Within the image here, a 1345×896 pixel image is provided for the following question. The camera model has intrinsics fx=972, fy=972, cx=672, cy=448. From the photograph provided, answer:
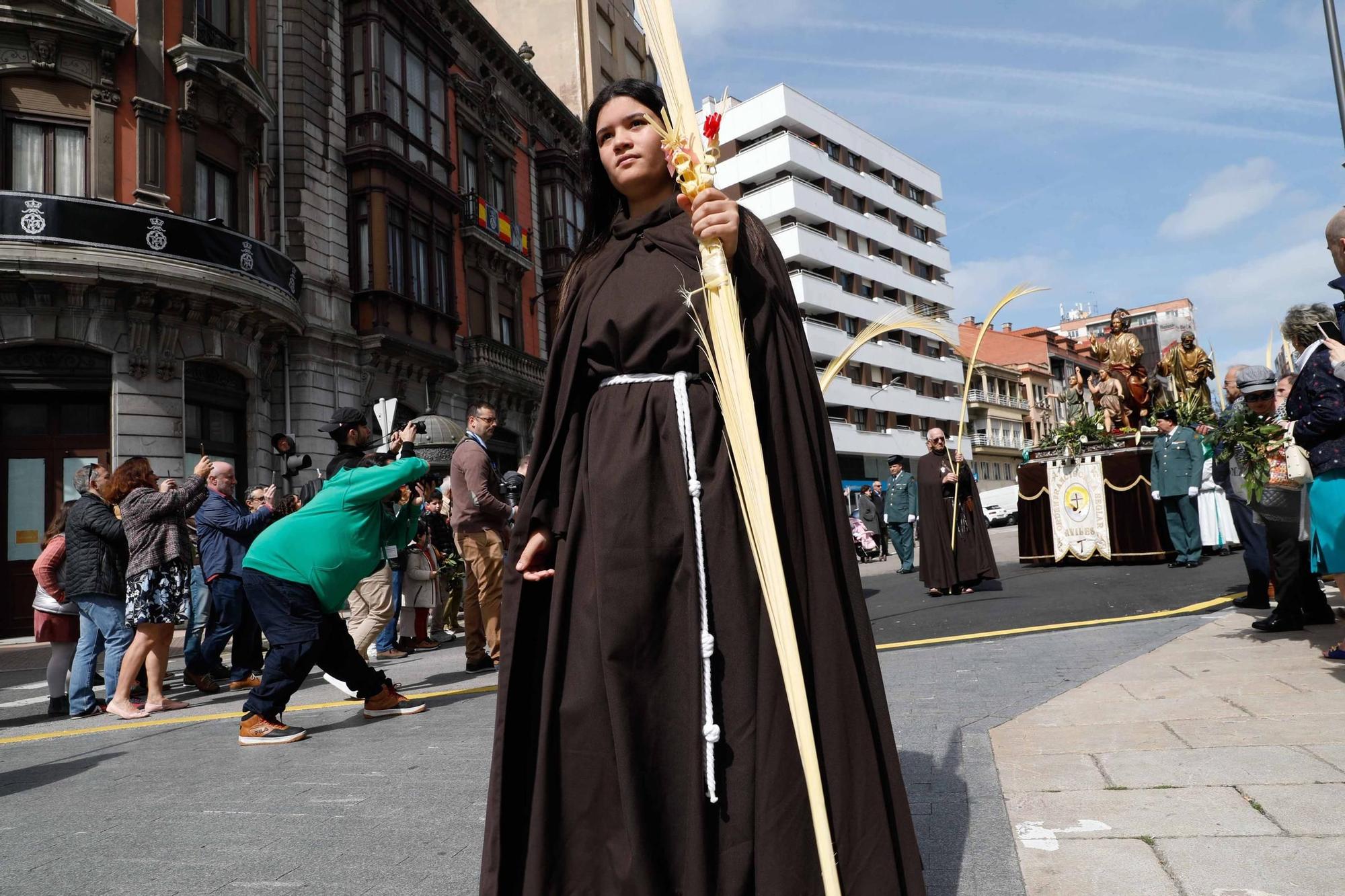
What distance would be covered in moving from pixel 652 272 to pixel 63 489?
1531 cm

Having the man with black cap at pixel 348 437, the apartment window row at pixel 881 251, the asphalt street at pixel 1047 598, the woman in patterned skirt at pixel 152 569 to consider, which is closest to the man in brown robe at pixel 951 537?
the asphalt street at pixel 1047 598

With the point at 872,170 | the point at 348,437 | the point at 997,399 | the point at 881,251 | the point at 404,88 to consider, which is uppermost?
the point at 872,170

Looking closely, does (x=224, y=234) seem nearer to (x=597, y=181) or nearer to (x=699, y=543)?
(x=597, y=181)

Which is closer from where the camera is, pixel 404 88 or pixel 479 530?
pixel 479 530

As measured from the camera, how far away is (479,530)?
7746 millimetres

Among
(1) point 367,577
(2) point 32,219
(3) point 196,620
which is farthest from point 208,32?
(1) point 367,577

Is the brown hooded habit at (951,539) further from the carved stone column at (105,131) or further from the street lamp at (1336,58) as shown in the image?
the carved stone column at (105,131)

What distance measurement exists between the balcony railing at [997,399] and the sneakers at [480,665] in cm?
5987

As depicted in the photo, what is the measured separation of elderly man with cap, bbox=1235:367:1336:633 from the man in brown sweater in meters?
5.24

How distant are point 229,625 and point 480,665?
1976 mm

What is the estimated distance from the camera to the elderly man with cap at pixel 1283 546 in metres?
6.18

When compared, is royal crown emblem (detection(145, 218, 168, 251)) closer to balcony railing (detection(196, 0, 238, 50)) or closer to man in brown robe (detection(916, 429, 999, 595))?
balcony railing (detection(196, 0, 238, 50))

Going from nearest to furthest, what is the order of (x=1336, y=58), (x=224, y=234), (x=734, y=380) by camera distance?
(x=734, y=380) < (x=1336, y=58) < (x=224, y=234)

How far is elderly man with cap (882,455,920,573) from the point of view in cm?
1603
